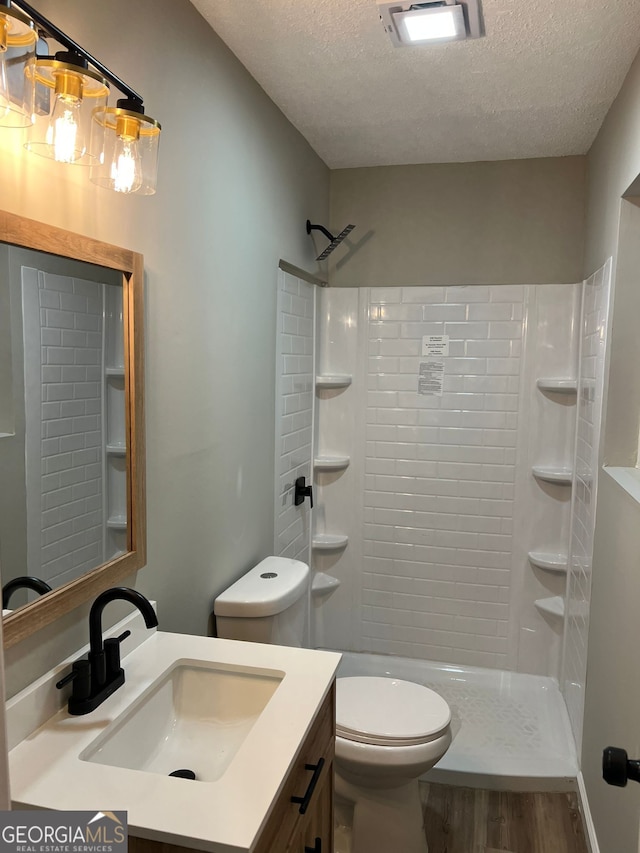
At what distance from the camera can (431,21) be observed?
1750 mm

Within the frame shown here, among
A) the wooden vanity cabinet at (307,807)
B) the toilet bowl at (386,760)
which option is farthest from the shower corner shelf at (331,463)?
the wooden vanity cabinet at (307,807)

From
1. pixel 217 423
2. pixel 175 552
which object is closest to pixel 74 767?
pixel 175 552

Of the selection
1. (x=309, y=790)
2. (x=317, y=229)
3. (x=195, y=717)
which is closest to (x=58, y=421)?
(x=195, y=717)

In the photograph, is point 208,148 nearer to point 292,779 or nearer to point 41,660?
point 41,660

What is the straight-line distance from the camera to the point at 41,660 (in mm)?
1281

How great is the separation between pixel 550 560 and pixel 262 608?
63.8 inches

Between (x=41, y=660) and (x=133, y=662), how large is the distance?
27 cm

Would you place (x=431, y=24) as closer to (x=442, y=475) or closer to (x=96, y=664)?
(x=96, y=664)

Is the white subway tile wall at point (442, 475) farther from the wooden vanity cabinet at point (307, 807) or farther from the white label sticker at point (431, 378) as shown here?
the wooden vanity cabinet at point (307, 807)

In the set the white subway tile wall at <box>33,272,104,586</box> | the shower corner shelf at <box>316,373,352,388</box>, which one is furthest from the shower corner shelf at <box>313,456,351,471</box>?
the white subway tile wall at <box>33,272,104,586</box>

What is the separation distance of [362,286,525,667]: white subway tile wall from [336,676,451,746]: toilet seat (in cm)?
101

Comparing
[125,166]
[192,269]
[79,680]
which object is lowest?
[79,680]

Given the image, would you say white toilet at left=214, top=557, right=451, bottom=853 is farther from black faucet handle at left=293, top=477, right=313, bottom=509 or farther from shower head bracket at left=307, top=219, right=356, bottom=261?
shower head bracket at left=307, top=219, right=356, bottom=261

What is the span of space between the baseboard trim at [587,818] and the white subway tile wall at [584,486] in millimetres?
163
